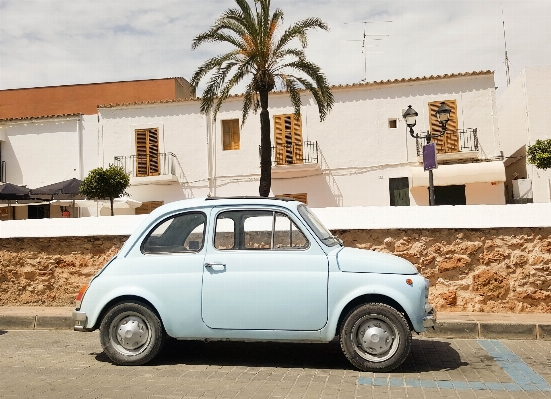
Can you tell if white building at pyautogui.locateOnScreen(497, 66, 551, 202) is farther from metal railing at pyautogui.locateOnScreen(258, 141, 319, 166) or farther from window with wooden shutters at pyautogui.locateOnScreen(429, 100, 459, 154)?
metal railing at pyautogui.locateOnScreen(258, 141, 319, 166)

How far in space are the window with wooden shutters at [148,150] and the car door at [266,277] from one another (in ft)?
72.2

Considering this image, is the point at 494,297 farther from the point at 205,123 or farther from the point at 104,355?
the point at 205,123

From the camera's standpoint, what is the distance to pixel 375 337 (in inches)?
226

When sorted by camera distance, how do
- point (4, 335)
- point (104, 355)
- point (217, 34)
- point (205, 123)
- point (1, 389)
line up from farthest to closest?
point (205, 123)
point (217, 34)
point (4, 335)
point (104, 355)
point (1, 389)

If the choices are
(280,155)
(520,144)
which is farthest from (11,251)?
(520,144)

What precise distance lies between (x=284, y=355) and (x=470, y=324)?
252 centimetres

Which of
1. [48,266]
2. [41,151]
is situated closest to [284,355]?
[48,266]

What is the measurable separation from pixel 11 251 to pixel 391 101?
1854 cm

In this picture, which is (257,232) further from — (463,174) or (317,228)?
(463,174)

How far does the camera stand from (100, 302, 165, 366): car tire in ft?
19.9

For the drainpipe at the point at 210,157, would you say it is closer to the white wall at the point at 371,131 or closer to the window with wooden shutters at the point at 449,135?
the white wall at the point at 371,131

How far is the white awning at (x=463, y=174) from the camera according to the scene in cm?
2366

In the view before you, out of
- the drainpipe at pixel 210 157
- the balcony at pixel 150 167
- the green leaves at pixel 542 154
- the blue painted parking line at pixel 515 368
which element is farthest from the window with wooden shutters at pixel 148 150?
the blue painted parking line at pixel 515 368

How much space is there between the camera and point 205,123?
26984 mm
